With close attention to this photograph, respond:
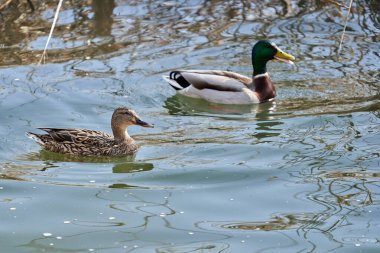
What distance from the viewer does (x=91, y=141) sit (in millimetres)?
9906

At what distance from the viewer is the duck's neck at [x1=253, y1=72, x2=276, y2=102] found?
39.3 feet

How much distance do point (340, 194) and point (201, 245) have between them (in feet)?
5.27

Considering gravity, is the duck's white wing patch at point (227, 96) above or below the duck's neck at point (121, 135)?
below

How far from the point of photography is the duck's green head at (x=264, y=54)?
40.9 ft

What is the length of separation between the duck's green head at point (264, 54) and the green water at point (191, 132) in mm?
308

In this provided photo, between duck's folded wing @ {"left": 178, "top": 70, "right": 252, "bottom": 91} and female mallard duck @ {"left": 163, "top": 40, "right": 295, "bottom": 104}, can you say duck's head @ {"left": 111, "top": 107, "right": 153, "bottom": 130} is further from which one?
duck's folded wing @ {"left": 178, "top": 70, "right": 252, "bottom": 91}

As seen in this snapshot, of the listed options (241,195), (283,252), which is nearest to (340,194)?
(241,195)

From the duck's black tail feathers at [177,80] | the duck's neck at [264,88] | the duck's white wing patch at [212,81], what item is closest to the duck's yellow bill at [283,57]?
the duck's neck at [264,88]

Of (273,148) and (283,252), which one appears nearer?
(283,252)

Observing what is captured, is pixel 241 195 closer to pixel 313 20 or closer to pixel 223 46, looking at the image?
pixel 223 46

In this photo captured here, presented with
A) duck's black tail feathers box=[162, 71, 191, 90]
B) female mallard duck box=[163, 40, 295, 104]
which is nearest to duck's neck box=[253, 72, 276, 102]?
female mallard duck box=[163, 40, 295, 104]

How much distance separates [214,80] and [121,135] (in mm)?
2611

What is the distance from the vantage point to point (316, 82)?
12.2m

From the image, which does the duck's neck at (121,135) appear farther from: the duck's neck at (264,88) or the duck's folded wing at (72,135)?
the duck's neck at (264,88)
